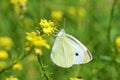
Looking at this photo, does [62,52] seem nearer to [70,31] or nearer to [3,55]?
[3,55]

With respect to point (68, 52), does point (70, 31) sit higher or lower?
higher

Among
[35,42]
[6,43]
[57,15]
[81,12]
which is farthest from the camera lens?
[81,12]

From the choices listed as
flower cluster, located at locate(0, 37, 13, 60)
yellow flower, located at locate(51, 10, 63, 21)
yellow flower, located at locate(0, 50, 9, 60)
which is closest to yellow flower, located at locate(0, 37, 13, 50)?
flower cluster, located at locate(0, 37, 13, 60)

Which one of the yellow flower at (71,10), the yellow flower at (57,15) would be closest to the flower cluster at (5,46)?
the yellow flower at (57,15)

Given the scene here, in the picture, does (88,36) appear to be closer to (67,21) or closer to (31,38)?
(67,21)

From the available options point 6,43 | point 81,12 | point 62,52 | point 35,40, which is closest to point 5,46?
point 6,43

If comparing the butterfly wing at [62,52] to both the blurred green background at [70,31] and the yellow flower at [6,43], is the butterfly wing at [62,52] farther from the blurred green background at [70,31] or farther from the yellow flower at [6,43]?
the yellow flower at [6,43]

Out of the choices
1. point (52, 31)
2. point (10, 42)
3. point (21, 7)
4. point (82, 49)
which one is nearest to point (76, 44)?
point (82, 49)
